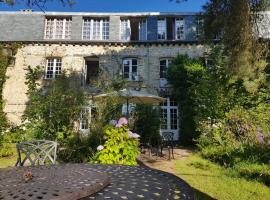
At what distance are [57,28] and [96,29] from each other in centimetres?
277

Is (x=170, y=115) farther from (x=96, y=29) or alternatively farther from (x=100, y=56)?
(x=96, y=29)

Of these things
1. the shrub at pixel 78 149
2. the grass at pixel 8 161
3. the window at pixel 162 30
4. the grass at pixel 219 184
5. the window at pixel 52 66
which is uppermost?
the window at pixel 162 30

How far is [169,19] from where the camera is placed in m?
21.4

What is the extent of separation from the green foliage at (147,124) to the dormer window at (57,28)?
883 centimetres

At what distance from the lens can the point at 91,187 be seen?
1730 mm

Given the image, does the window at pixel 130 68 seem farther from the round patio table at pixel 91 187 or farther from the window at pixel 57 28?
the round patio table at pixel 91 187

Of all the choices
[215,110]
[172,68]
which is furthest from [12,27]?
A: [215,110]

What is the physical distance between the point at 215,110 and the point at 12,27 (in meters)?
15.8

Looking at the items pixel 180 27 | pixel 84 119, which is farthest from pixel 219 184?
pixel 180 27

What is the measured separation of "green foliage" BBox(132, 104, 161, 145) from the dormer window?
8831 millimetres

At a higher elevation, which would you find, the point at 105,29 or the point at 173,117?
the point at 105,29

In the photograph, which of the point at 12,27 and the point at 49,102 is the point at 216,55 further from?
the point at 12,27

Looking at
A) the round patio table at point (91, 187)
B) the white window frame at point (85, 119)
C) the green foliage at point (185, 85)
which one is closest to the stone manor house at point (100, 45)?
the green foliage at point (185, 85)

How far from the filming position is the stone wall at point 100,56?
66.5 feet
